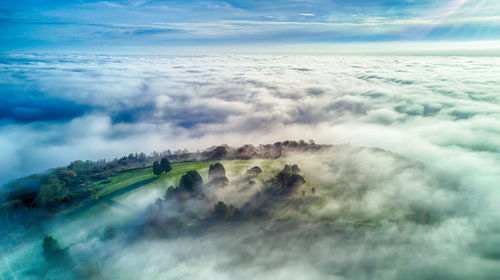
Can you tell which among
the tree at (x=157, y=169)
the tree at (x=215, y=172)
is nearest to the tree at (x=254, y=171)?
the tree at (x=215, y=172)

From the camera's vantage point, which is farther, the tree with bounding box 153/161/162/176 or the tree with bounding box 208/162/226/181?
the tree with bounding box 153/161/162/176

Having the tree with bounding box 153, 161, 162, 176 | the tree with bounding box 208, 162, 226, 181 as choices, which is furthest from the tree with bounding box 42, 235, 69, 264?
the tree with bounding box 208, 162, 226, 181

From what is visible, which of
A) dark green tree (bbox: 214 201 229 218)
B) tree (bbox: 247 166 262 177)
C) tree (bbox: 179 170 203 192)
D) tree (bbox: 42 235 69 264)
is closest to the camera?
tree (bbox: 42 235 69 264)

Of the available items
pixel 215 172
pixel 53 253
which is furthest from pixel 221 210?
pixel 53 253

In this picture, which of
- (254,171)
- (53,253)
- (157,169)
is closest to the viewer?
(53,253)

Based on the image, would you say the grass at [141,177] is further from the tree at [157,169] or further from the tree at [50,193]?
the tree at [50,193]

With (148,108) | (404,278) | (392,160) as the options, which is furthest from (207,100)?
(404,278)

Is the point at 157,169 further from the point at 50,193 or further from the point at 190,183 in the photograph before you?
the point at 50,193

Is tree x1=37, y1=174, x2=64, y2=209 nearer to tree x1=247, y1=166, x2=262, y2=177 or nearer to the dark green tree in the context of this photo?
the dark green tree
